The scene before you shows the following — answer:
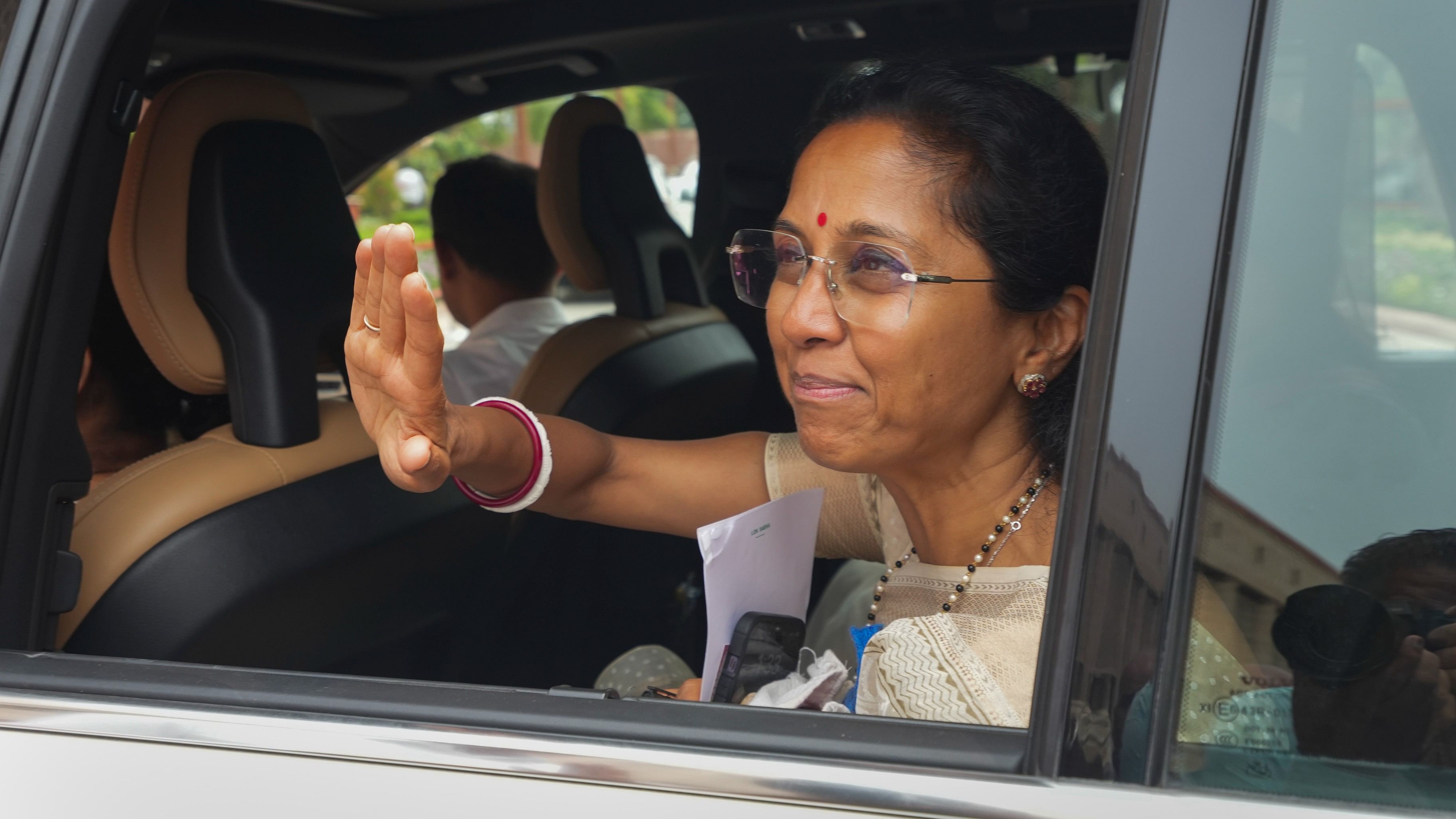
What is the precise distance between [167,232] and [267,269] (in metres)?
0.14

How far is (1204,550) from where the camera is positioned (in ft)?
2.87

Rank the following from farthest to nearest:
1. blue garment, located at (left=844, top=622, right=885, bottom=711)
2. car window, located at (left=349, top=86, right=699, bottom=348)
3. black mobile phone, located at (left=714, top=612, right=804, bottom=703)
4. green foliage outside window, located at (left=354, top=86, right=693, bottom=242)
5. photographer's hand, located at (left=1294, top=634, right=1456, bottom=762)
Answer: green foliage outside window, located at (left=354, top=86, right=693, bottom=242) < car window, located at (left=349, top=86, right=699, bottom=348) < black mobile phone, located at (left=714, top=612, right=804, bottom=703) < blue garment, located at (left=844, top=622, right=885, bottom=711) < photographer's hand, located at (left=1294, top=634, right=1456, bottom=762)

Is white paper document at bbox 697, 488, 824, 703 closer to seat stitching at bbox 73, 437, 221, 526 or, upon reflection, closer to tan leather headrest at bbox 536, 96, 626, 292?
seat stitching at bbox 73, 437, 221, 526

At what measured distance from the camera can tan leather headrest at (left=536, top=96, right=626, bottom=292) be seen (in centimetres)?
264

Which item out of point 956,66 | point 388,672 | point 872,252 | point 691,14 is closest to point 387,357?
point 872,252

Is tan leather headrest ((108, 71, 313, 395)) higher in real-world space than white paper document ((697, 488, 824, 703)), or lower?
higher

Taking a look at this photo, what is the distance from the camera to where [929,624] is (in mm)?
1214

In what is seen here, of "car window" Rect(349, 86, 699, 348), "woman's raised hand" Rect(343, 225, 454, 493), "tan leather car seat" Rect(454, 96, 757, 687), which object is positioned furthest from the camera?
"car window" Rect(349, 86, 699, 348)

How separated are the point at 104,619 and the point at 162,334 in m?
0.40

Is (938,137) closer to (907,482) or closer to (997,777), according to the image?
(907,482)

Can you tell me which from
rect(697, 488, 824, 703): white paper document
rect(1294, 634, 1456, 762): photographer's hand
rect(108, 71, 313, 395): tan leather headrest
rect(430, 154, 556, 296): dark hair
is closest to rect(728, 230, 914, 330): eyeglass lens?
rect(697, 488, 824, 703): white paper document

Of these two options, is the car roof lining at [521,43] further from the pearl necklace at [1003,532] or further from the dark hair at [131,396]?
the pearl necklace at [1003,532]

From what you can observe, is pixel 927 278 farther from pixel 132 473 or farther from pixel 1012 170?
pixel 132 473

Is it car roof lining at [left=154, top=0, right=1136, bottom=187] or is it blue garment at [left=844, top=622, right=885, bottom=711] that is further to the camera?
car roof lining at [left=154, top=0, right=1136, bottom=187]
